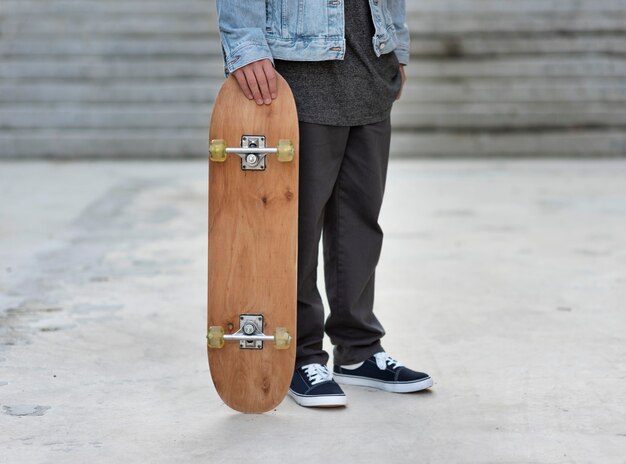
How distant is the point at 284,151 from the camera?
2.37 metres

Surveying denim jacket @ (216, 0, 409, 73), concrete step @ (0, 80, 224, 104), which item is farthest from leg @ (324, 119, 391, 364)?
concrete step @ (0, 80, 224, 104)

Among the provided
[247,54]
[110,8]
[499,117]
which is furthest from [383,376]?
[110,8]

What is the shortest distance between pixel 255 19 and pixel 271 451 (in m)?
1.01

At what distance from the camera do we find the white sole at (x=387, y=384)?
105 inches

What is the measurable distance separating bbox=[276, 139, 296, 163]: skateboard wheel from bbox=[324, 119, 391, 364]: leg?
29cm

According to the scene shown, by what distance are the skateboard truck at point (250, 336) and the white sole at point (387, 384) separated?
0.39m

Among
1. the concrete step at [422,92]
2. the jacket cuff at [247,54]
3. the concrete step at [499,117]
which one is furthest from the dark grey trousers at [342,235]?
the concrete step at [422,92]

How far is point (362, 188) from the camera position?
2652mm

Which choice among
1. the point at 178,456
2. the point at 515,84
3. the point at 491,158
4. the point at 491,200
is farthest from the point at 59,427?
the point at 515,84

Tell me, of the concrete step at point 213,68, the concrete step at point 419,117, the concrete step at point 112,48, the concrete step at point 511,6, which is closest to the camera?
the concrete step at point 419,117

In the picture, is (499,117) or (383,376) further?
(499,117)

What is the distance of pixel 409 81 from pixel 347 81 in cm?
642

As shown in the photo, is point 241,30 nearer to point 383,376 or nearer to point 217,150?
point 217,150

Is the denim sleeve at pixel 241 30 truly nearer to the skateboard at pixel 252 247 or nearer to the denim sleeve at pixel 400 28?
the skateboard at pixel 252 247
